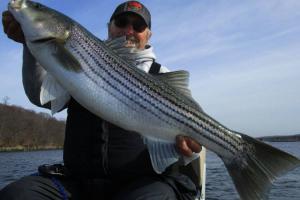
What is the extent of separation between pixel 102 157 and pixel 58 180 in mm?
641

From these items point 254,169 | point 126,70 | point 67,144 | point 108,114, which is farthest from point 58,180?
point 254,169

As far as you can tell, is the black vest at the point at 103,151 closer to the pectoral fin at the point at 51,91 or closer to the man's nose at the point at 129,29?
the pectoral fin at the point at 51,91

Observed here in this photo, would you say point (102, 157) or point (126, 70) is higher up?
point (126, 70)

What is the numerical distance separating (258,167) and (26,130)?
402 feet

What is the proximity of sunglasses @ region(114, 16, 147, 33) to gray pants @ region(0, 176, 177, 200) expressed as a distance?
2.50 meters

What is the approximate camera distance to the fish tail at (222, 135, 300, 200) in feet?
15.0

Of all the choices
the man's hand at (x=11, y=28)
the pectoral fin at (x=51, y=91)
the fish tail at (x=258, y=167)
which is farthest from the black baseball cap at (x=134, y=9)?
the fish tail at (x=258, y=167)

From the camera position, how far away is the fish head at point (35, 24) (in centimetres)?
460

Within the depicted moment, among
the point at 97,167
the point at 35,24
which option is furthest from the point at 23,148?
the point at 35,24

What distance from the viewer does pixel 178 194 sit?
5.21m

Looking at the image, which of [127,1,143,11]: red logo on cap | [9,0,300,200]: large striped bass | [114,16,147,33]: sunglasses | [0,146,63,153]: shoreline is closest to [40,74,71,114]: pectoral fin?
[9,0,300,200]: large striped bass

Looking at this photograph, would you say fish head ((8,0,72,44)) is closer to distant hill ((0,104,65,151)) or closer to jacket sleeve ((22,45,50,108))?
jacket sleeve ((22,45,50,108))

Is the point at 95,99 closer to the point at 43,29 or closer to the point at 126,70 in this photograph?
the point at 126,70

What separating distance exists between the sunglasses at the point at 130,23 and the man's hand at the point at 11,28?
1.90 metres
